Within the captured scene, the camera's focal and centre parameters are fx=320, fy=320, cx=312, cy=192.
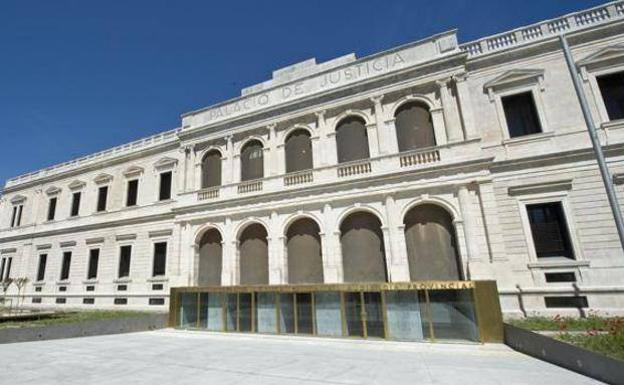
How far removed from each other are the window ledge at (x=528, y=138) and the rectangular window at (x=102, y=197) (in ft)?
89.4

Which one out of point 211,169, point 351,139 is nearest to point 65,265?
point 211,169

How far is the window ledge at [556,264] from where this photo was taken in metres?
12.1

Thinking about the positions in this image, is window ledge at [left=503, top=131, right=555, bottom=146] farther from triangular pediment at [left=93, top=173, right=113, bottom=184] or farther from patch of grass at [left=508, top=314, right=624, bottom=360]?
triangular pediment at [left=93, top=173, right=113, bottom=184]

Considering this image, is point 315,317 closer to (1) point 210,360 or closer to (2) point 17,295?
(1) point 210,360

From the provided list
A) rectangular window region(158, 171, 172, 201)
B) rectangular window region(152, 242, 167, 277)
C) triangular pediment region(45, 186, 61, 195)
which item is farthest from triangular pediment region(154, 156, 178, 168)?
triangular pediment region(45, 186, 61, 195)

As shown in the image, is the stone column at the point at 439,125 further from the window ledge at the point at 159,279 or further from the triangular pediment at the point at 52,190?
the triangular pediment at the point at 52,190

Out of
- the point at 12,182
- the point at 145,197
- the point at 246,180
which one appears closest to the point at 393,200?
the point at 246,180

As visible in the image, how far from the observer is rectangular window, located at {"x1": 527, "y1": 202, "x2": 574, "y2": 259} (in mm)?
12805

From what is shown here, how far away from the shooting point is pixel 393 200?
1479 cm

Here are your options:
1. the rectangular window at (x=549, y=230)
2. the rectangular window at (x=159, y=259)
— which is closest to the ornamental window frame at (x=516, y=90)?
the rectangular window at (x=549, y=230)

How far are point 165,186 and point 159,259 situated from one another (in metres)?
5.10

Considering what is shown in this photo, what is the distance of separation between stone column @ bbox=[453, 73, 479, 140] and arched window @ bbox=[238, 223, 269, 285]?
1138cm

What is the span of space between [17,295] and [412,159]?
32.8 meters

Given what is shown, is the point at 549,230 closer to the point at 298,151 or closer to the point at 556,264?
the point at 556,264
